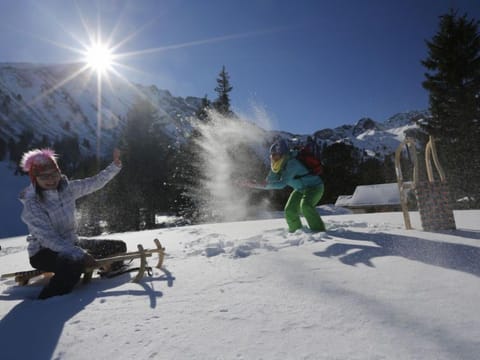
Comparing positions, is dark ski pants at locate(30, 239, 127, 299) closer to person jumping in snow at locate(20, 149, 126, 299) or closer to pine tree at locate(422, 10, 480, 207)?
person jumping in snow at locate(20, 149, 126, 299)

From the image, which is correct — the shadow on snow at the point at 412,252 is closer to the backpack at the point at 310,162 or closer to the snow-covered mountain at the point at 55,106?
the backpack at the point at 310,162

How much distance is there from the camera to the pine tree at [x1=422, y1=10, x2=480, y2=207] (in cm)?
1503

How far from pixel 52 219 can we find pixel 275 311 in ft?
7.93

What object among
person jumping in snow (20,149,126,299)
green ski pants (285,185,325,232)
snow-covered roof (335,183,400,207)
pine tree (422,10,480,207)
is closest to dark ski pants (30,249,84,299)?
person jumping in snow (20,149,126,299)

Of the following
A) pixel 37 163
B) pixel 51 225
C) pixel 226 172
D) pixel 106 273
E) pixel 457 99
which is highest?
pixel 457 99

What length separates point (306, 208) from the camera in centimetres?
450

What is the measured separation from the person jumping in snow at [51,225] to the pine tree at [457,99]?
1800 cm

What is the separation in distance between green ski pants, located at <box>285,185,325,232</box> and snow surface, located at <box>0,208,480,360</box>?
143 centimetres

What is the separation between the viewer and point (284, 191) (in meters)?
25.2

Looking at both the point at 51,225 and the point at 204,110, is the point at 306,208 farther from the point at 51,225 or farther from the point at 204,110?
the point at 204,110

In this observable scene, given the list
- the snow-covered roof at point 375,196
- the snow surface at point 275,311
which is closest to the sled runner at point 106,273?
the snow surface at point 275,311

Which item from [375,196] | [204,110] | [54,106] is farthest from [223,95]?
[54,106]

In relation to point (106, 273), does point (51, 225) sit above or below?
above

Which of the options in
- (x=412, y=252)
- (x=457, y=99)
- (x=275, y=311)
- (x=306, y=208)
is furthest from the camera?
(x=457, y=99)
